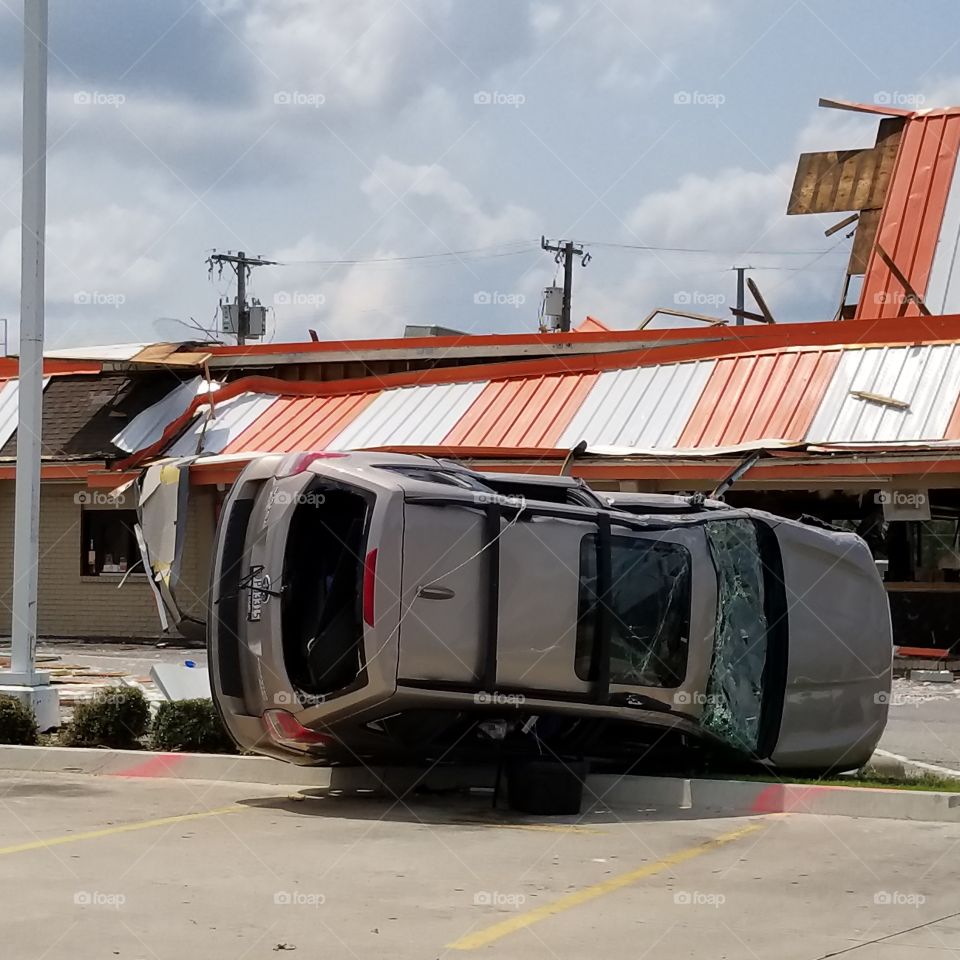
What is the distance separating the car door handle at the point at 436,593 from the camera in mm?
8875

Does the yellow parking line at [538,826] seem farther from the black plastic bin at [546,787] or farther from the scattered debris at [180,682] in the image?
the scattered debris at [180,682]

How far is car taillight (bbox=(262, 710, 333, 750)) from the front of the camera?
9219 millimetres

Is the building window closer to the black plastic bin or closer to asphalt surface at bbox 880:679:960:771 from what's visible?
asphalt surface at bbox 880:679:960:771

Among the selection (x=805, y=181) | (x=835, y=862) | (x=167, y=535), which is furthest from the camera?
(x=805, y=181)

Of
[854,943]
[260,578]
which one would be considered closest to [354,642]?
[260,578]

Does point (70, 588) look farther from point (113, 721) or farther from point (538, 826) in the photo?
point (538, 826)

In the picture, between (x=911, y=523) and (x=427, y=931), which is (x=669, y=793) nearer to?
(x=427, y=931)

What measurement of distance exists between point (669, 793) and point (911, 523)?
13888 mm

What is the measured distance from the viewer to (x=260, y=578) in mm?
9359

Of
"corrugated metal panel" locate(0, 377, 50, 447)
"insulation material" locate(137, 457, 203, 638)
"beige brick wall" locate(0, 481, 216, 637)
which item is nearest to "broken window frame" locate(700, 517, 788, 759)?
"insulation material" locate(137, 457, 203, 638)

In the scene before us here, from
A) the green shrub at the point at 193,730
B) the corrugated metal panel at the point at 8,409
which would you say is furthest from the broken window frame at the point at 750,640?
the corrugated metal panel at the point at 8,409

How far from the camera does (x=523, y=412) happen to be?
24500 millimetres

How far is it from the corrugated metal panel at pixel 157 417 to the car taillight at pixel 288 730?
57.9ft

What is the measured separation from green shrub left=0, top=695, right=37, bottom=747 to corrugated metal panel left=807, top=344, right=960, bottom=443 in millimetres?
12357
